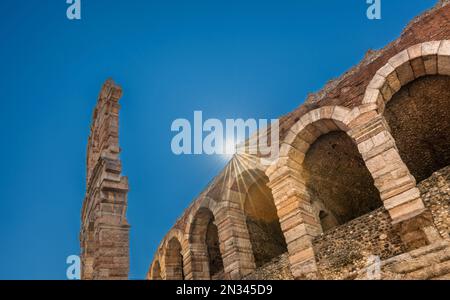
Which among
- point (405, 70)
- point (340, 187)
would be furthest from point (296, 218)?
point (405, 70)

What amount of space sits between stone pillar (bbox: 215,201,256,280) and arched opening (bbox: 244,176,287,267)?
53 centimetres

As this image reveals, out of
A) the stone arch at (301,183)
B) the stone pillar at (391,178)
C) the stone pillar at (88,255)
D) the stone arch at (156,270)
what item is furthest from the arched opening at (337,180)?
the stone arch at (156,270)

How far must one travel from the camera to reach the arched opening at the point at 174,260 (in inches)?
615

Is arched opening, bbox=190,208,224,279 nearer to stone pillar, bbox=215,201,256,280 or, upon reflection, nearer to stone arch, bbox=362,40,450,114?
stone pillar, bbox=215,201,256,280

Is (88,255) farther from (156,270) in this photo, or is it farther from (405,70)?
(156,270)

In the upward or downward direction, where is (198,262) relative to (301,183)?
downward

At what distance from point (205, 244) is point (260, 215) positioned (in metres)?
2.68

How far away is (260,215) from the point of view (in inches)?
504

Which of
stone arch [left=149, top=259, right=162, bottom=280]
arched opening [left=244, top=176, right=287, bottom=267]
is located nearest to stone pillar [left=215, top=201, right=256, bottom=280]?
arched opening [left=244, top=176, right=287, bottom=267]

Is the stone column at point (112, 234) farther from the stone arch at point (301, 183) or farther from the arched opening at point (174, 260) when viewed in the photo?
the arched opening at point (174, 260)
